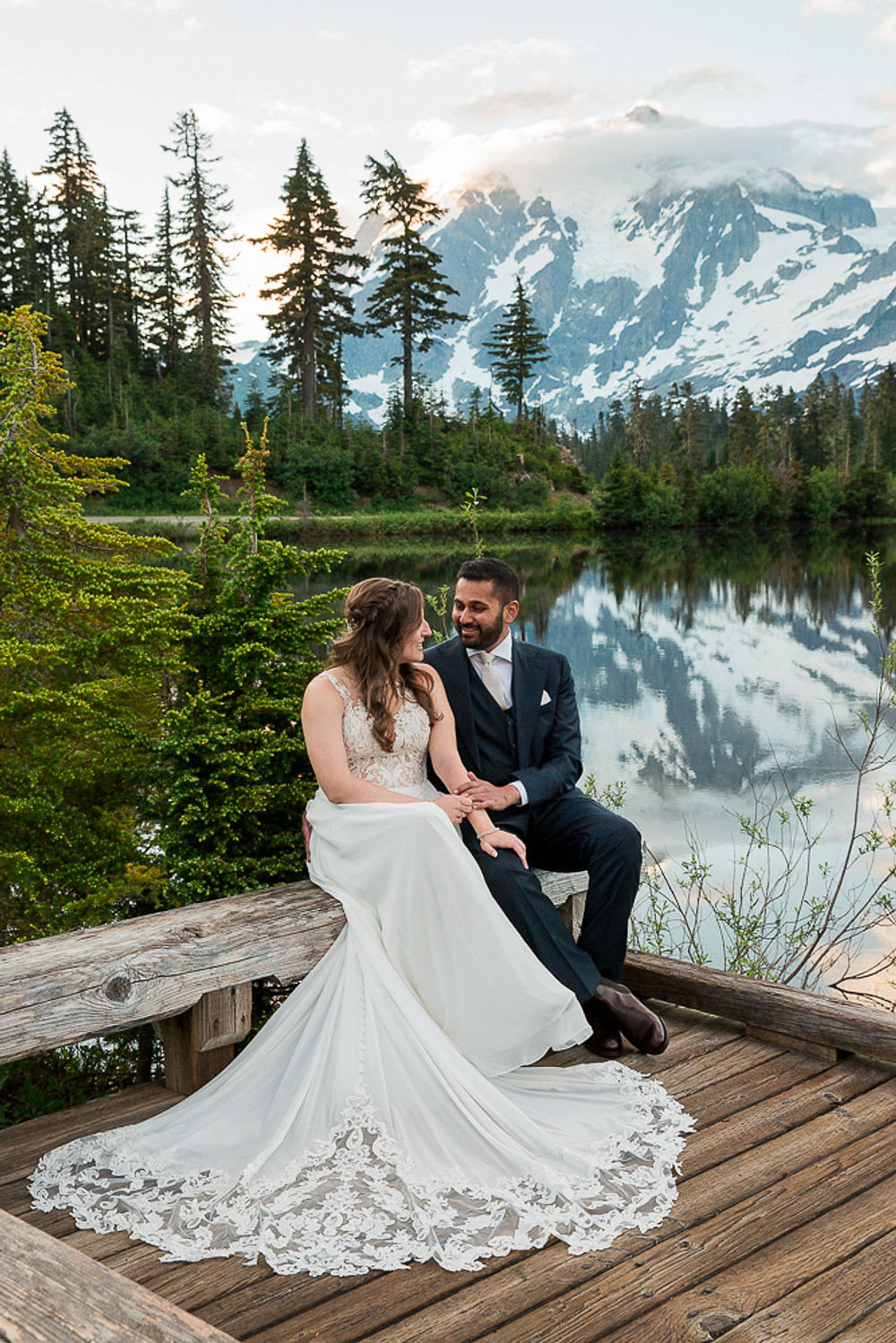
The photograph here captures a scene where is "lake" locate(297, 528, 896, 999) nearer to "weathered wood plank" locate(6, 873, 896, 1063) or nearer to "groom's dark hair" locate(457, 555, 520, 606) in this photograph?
"weathered wood plank" locate(6, 873, 896, 1063)

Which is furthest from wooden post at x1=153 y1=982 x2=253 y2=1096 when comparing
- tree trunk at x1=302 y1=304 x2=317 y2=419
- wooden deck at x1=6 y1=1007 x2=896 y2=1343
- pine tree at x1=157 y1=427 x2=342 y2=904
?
tree trunk at x1=302 y1=304 x2=317 y2=419

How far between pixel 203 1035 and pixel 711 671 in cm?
1578

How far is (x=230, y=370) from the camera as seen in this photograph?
43.8 m

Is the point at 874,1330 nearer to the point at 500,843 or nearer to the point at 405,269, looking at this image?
the point at 500,843

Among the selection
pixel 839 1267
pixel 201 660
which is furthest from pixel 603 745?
pixel 839 1267

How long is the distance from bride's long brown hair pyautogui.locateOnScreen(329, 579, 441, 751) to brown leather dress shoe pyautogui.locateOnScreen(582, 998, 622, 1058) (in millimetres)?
1152

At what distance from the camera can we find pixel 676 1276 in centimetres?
235

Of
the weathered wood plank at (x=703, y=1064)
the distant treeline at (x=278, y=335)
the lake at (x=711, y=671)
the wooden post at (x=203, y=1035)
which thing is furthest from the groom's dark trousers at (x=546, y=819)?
the distant treeline at (x=278, y=335)

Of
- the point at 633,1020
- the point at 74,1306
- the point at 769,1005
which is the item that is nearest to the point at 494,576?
the point at 633,1020

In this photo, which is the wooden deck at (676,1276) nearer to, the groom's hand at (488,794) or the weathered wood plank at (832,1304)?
the weathered wood plank at (832,1304)

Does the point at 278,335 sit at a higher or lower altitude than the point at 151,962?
higher

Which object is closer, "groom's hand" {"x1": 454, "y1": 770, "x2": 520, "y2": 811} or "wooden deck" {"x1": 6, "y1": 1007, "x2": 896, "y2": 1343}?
"wooden deck" {"x1": 6, "y1": 1007, "x2": 896, "y2": 1343}

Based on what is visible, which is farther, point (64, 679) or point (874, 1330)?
point (64, 679)

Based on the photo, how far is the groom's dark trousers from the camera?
363 cm
